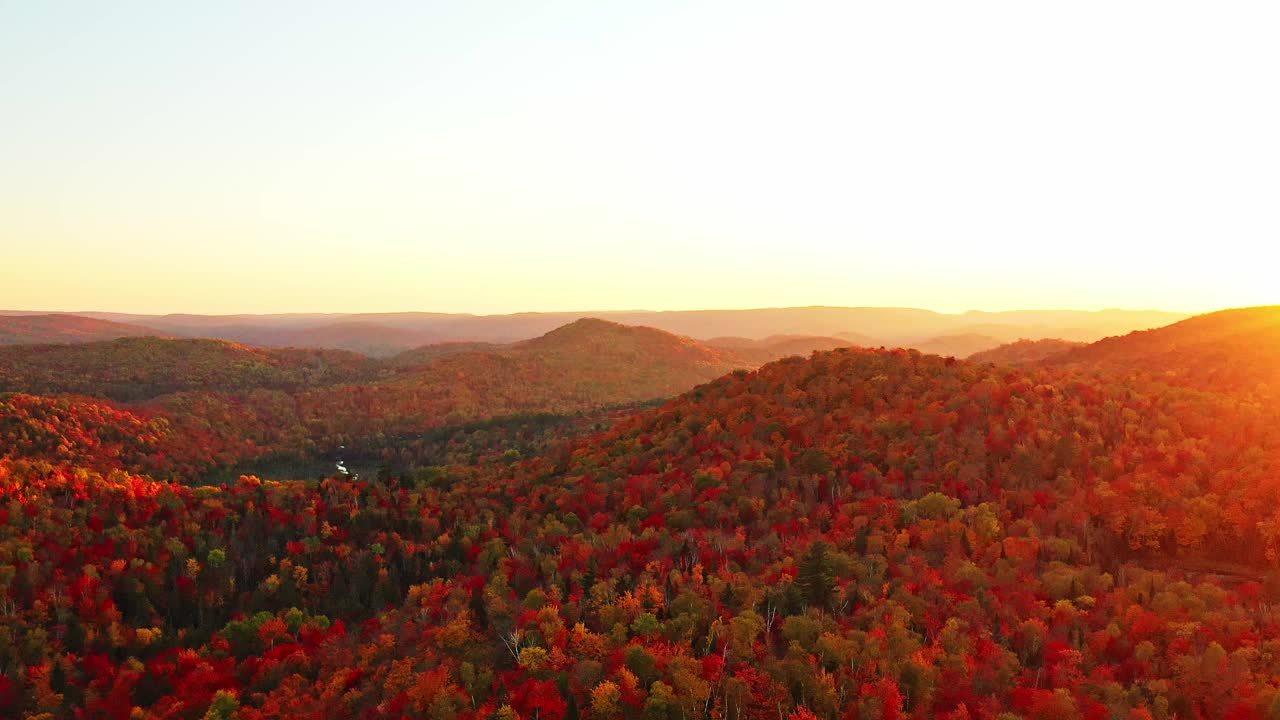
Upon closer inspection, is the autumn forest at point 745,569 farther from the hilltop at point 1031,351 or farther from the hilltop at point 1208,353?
the hilltop at point 1031,351

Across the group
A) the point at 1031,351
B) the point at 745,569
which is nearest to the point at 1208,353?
the point at 1031,351

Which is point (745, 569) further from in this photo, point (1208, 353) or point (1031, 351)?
point (1031, 351)

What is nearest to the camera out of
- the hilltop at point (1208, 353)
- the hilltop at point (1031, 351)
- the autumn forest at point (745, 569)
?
the autumn forest at point (745, 569)

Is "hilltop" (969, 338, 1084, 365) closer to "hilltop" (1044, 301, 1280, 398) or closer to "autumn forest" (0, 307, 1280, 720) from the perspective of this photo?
"hilltop" (1044, 301, 1280, 398)

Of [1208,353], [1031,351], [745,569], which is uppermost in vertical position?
[1208,353]

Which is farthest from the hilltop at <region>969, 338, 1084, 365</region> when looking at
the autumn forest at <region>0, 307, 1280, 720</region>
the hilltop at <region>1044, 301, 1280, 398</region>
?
the autumn forest at <region>0, 307, 1280, 720</region>

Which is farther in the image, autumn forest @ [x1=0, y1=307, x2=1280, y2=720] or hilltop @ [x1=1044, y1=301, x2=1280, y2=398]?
hilltop @ [x1=1044, y1=301, x2=1280, y2=398]

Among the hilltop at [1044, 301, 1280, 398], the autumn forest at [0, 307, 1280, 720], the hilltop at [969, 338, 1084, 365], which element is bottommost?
the autumn forest at [0, 307, 1280, 720]

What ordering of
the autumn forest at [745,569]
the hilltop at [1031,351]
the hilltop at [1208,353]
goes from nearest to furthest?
1. the autumn forest at [745,569]
2. the hilltop at [1208,353]
3. the hilltop at [1031,351]

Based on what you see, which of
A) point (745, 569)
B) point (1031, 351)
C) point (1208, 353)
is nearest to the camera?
point (745, 569)

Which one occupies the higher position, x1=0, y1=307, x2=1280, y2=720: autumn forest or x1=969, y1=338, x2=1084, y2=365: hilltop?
x1=969, y1=338, x2=1084, y2=365: hilltop

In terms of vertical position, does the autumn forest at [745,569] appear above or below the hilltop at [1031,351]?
below

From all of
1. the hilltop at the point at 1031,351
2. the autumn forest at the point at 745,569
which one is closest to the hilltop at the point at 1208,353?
the autumn forest at the point at 745,569
